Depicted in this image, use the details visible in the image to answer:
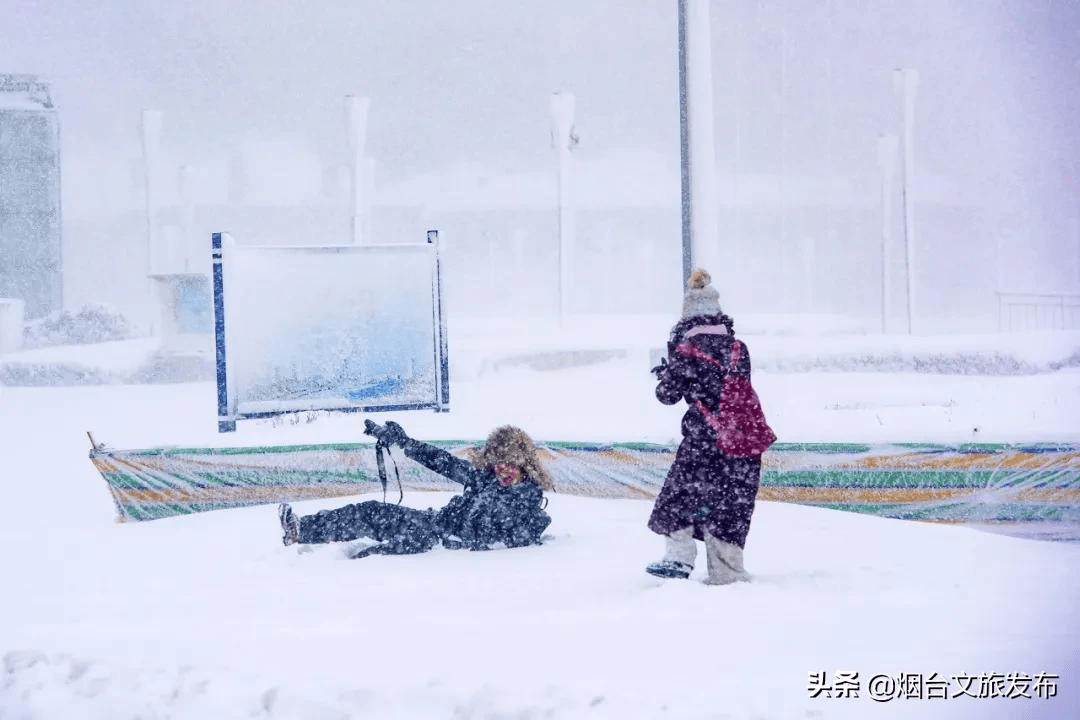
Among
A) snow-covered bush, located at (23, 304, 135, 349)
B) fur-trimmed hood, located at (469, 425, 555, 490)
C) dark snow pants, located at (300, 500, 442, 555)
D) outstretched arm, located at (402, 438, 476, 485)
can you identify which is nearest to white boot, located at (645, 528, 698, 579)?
fur-trimmed hood, located at (469, 425, 555, 490)

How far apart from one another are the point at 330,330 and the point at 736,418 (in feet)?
14.4

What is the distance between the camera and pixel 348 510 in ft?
18.7

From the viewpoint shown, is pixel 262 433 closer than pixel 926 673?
No

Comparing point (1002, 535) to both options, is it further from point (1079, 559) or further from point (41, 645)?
point (41, 645)

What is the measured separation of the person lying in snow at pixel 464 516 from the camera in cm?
545

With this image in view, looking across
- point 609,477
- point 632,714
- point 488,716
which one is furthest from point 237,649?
point 609,477

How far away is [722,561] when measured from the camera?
4840 mm

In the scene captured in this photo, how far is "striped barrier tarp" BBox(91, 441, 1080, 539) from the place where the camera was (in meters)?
6.31

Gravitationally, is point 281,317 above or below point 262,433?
above

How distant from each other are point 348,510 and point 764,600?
89.9 inches

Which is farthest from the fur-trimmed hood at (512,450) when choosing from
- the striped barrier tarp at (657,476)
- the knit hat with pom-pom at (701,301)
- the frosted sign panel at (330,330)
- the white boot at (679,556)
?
the frosted sign panel at (330,330)

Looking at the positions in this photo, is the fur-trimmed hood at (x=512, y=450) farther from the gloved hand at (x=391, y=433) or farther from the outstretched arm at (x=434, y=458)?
the gloved hand at (x=391, y=433)

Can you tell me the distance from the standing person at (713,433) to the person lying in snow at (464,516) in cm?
93

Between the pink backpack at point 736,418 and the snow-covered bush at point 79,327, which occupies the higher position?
the snow-covered bush at point 79,327
